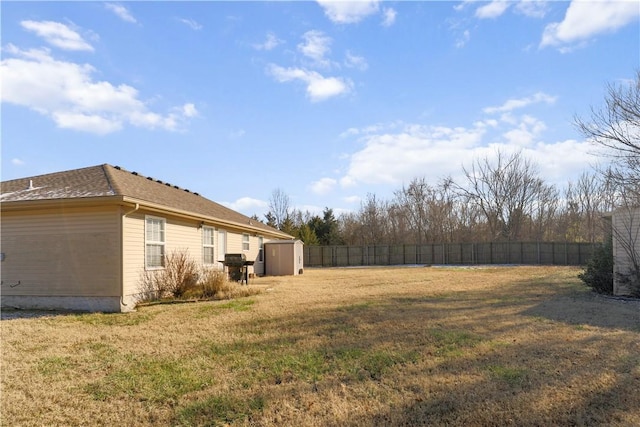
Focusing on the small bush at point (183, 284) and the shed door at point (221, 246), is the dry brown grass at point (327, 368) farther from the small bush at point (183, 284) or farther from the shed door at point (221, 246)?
the shed door at point (221, 246)

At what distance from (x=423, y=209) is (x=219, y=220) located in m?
27.5

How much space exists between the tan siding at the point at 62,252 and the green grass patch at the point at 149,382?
16.5 feet

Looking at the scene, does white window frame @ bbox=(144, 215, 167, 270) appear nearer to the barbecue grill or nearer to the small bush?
the small bush

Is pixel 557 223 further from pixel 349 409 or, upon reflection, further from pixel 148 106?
pixel 349 409

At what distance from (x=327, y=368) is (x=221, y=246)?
11794 millimetres

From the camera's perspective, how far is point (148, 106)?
12.6 metres

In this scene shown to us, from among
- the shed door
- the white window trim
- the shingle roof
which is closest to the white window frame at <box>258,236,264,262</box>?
the white window trim

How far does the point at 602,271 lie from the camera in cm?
1210

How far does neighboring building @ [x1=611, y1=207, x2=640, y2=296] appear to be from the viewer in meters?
11.2

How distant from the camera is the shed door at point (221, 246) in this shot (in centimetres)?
1572

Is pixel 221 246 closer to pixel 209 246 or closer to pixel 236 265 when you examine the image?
pixel 209 246

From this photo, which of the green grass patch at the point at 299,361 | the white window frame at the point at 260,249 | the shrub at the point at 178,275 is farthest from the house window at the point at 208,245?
the green grass patch at the point at 299,361

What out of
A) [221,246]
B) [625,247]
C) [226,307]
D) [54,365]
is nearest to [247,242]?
[221,246]

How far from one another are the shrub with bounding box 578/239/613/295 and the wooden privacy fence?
716 inches
